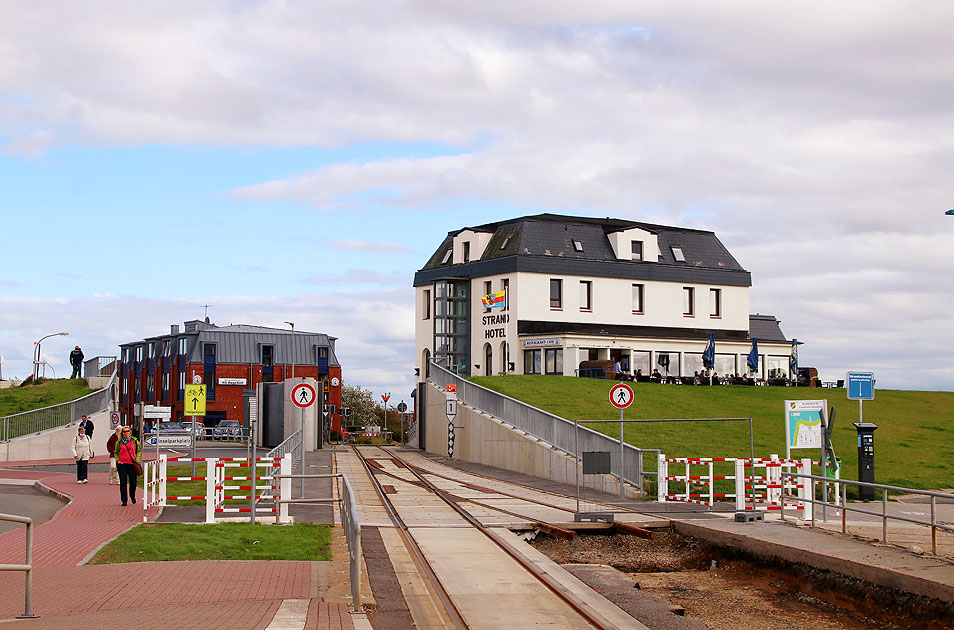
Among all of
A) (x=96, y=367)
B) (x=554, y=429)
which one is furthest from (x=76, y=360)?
(x=554, y=429)

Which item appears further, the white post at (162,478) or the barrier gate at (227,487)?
the white post at (162,478)

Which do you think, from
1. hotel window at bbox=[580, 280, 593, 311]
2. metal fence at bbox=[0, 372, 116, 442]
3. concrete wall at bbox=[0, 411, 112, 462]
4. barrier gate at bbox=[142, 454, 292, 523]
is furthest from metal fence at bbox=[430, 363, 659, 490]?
hotel window at bbox=[580, 280, 593, 311]

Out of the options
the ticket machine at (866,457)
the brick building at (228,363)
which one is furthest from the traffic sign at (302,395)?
the brick building at (228,363)

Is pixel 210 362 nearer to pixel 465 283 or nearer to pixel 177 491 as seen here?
pixel 465 283

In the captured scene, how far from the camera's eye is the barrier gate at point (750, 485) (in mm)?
21312

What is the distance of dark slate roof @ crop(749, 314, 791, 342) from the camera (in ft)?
251

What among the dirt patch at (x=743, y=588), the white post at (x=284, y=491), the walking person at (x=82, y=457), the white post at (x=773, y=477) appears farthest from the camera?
the walking person at (x=82, y=457)

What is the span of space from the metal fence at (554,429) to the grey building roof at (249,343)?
5555 cm

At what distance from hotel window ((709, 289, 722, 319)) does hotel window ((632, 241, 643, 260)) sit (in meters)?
6.14

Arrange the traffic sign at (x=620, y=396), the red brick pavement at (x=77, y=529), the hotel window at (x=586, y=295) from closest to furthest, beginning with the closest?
the red brick pavement at (x=77, y=529) → the traffic sign at (x=620, y=396) → the hotel window at (x=586, y=295)

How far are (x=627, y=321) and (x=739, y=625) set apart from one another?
2240 inches

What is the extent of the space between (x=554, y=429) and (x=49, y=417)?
25119 mm

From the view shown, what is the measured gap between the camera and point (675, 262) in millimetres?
72000

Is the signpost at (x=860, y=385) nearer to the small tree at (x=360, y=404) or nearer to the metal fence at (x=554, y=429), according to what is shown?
the metal fence at (x=554, y=429)
